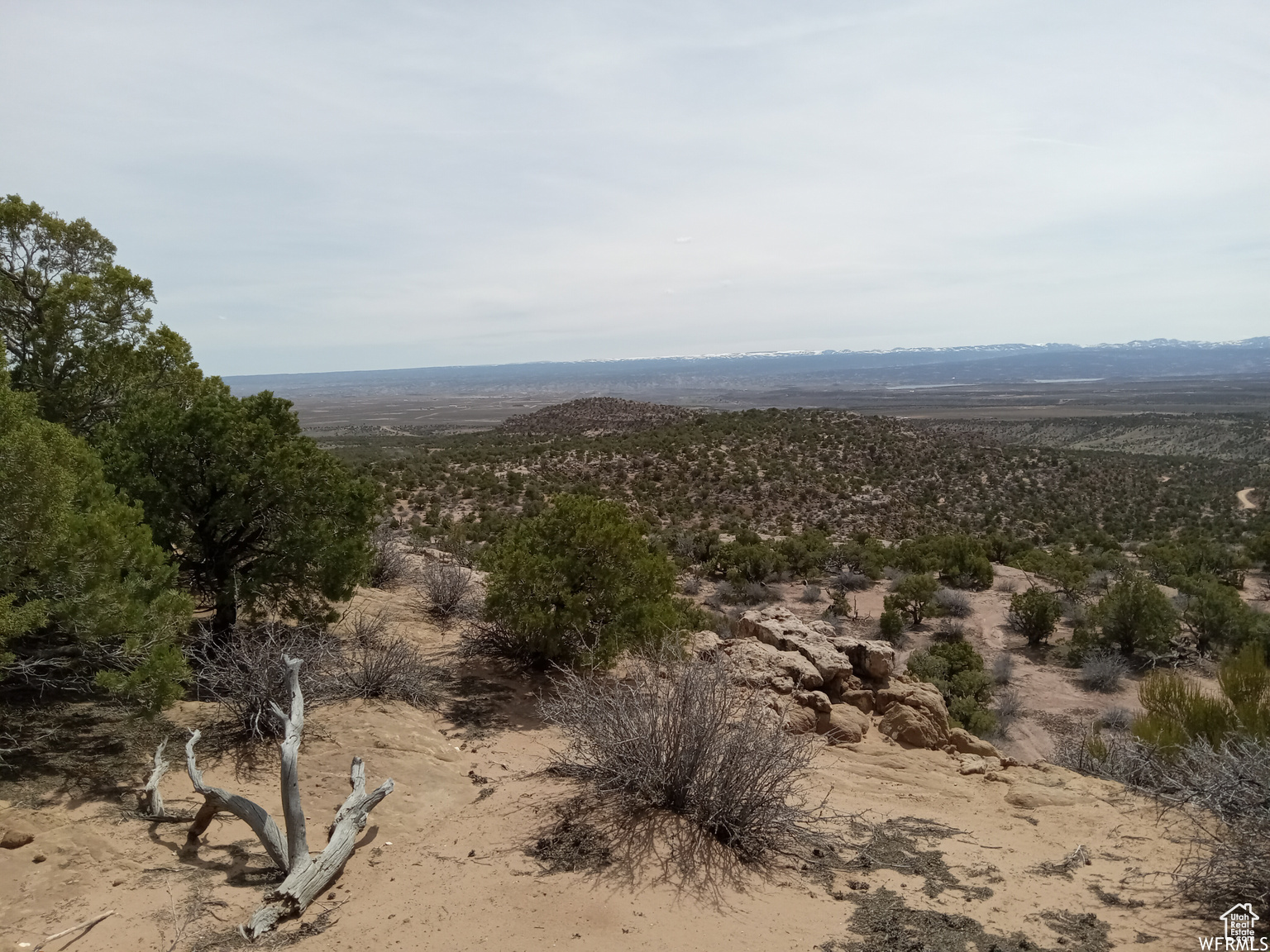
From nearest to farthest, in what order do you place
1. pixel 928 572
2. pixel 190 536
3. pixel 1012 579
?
pixel 190 536 → pixel 928 572 → pixel 1012 579

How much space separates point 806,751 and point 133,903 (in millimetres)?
5735

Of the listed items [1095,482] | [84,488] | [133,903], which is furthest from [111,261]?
[1095,482]

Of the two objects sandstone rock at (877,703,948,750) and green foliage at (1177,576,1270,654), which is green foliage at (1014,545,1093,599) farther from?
sandstone rock at (877,703,948,750)

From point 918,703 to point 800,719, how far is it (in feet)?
6.41

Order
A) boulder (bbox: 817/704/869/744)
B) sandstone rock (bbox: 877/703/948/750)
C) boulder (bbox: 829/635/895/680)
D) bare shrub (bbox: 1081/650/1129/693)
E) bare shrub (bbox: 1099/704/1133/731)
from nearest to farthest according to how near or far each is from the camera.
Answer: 1. boulder (bbox: 817/704/869/744)
2. sandstone rock (bbox: 877/703/948/750)
3. boulder (bbox: 829/635/895/680)
4. bare shrub (bbox: 1099/704/1133/731)
5. bare shrub (bbox: 1081/650/1129/693)

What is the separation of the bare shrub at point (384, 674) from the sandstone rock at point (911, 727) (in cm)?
578

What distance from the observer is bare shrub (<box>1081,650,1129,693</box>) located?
51.7ft

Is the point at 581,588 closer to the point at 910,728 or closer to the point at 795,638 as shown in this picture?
the point at 795,638

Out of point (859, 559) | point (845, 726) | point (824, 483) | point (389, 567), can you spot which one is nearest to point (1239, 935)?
point (845, 726)

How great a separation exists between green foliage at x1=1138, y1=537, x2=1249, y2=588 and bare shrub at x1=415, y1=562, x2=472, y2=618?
20.3 meters

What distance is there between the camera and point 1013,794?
8031 mm

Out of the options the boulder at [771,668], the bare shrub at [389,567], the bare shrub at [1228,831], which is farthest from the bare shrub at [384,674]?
the bare shrub at [1228,831]

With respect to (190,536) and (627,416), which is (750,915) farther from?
(627,416)

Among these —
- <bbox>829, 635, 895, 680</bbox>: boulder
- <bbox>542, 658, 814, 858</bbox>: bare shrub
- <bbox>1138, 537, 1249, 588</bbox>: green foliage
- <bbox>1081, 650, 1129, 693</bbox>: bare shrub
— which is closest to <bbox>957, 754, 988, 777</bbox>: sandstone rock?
Answer: <bbox>829, 635, 895, 680</bbox>: boulder
